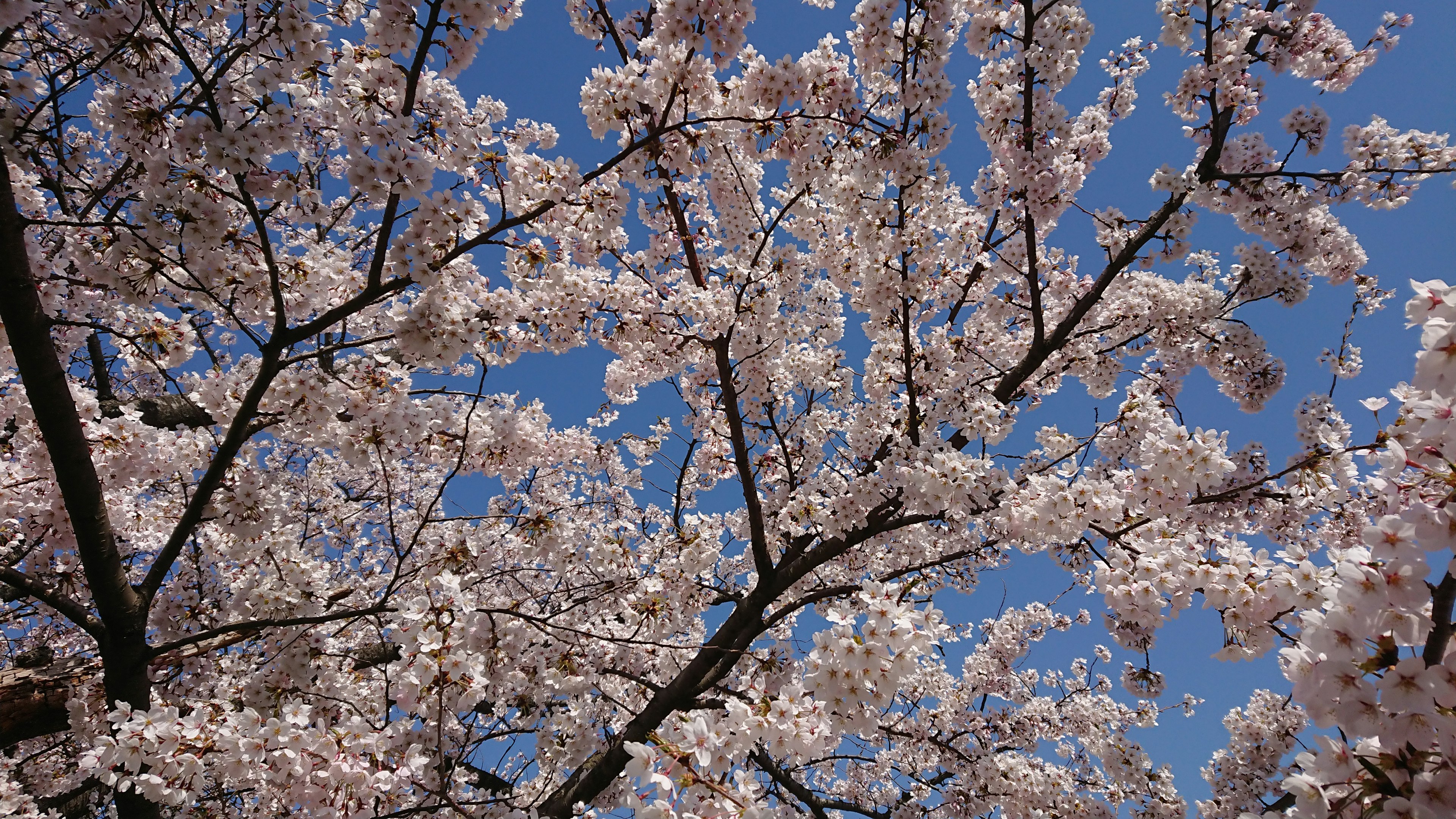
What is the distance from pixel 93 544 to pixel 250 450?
3.77 meters

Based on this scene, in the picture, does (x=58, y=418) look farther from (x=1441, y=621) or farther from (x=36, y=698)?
(x=1441, y=621)

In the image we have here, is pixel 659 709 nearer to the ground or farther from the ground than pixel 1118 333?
nearer to the ground

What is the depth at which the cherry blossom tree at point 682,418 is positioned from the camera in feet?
8.69

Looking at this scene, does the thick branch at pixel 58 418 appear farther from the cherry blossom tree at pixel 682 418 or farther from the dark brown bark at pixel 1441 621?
the dark brown bark at pixel 1441 621

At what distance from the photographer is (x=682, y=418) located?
7.03 metres

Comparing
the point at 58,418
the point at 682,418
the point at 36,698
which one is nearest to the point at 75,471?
the point at 58,418

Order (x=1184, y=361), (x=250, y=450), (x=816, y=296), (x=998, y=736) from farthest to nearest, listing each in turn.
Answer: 1. (x=998, y=736)
2. (x=816, y=296)
3. (x=250, y=450)
4. (x=1184, y=361)

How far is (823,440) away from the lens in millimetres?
5852

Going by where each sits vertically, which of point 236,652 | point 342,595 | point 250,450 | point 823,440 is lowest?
point 236,652

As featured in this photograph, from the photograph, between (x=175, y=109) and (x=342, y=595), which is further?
(x=342, y=595)

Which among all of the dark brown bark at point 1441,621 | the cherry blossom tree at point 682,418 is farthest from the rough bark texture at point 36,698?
the dark brown bark at point 1441,621

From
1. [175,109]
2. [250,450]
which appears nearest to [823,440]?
[175,109]

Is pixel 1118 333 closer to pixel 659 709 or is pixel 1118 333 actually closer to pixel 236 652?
pixel 659 709

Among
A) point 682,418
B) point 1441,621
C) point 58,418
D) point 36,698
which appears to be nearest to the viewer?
point 1441,621
